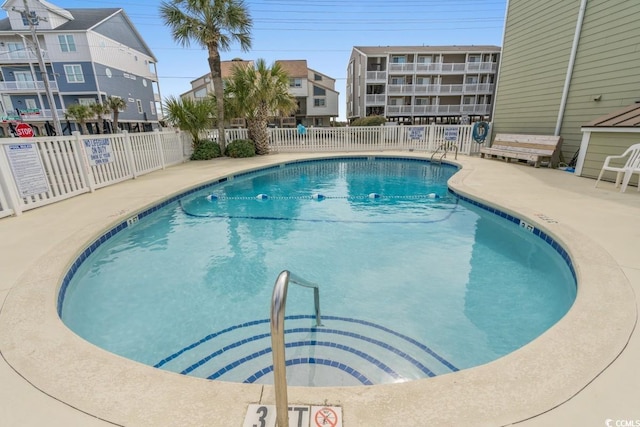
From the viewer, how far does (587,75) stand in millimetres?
7730

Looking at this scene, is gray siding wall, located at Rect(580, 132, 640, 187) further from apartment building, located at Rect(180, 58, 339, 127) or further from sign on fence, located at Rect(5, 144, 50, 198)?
apartment building, located at Rect(180, 58, 339, 127)

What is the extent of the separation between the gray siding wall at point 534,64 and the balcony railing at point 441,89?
59.7 feet

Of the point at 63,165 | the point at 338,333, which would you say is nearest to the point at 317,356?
the point at 338,333

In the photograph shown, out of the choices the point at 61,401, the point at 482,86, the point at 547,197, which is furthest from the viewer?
the point at 482,86

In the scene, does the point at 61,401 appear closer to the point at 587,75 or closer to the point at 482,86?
the point at 587,75

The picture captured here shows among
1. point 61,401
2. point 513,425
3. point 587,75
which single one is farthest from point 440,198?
point 61,401

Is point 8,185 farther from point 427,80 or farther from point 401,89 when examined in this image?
point 427,80

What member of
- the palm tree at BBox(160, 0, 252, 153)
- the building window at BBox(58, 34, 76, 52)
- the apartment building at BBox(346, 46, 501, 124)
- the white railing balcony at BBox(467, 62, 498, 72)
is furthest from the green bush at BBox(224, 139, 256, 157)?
the white railing balcony at BBox(467, 62, 498, 72)

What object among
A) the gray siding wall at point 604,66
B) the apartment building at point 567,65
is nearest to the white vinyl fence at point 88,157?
the apartment building at point 567,65

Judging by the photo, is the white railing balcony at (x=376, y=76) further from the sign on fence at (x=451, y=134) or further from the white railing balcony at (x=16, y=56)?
the white railing balcony at (x=16, y=56)

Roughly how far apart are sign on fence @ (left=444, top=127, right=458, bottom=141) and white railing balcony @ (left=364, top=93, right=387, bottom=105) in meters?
17.5

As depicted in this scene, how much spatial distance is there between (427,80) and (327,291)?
3054 centimetres

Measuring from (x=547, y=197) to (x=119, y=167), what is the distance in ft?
32.1

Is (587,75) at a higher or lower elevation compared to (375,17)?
lower
